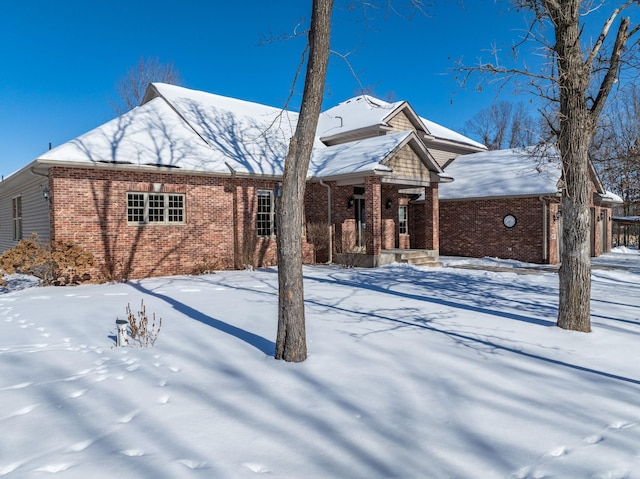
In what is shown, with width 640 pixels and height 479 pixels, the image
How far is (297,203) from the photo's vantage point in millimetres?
5504

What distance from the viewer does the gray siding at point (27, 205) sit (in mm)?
13906

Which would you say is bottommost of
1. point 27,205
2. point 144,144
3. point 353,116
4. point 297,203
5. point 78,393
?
point 78,393

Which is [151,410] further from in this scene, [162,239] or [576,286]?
[162,239]

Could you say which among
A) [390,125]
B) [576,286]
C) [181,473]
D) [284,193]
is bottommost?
[181,473]

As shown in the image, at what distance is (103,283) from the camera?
1266 cm

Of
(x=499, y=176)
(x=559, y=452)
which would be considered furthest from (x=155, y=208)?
(x=499, y=176)

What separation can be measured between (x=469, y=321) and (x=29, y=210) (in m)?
15.1

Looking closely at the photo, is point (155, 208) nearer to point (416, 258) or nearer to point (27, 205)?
point (27, 205)

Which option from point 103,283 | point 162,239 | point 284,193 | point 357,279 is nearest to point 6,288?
point 103,283

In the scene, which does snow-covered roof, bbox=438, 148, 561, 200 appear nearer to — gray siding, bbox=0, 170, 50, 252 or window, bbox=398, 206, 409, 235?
window, bbox=398, 206, 409, 235

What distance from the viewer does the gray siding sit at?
45.6 feet

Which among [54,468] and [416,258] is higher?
[416,258]

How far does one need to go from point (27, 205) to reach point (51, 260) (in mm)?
5432

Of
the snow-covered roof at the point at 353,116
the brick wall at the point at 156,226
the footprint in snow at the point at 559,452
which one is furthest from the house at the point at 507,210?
the footprint in snow at the point at 559,452
